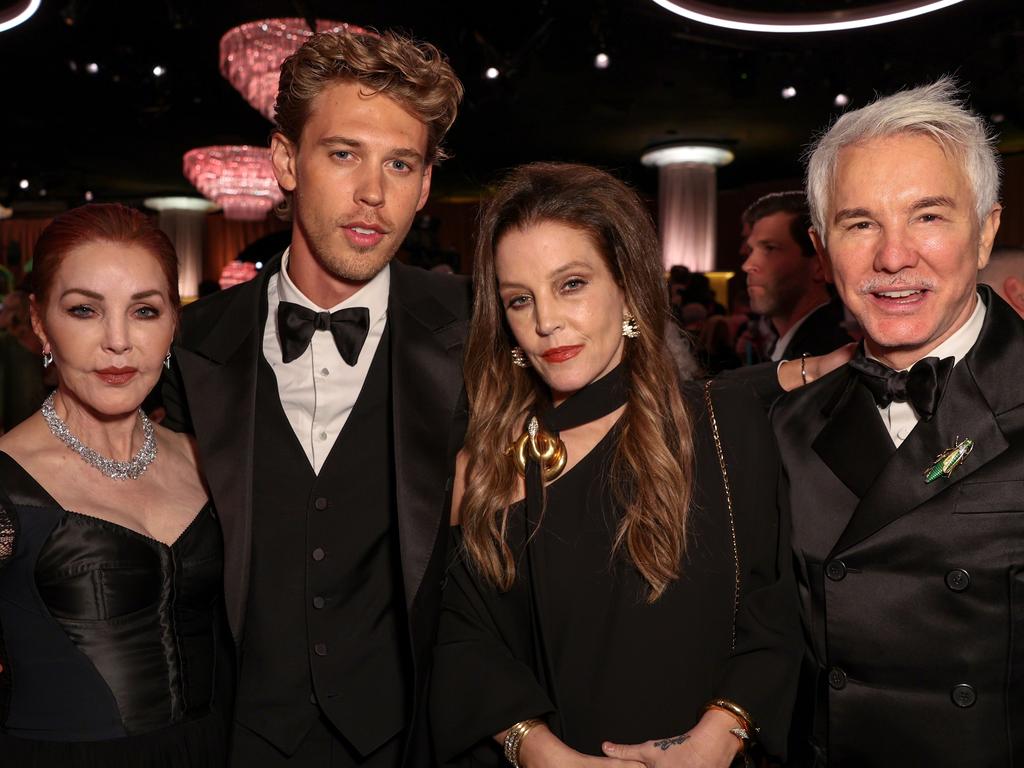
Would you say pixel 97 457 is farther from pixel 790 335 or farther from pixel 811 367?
pixel 790 335

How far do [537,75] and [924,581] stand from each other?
7628 mm

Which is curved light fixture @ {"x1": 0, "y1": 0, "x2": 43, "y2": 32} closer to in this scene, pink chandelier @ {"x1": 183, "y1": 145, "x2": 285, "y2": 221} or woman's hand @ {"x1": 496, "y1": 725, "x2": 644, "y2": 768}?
pink chandelier @ {"x1": 183, "y1": 145, "x2": 285, "y2": 221}

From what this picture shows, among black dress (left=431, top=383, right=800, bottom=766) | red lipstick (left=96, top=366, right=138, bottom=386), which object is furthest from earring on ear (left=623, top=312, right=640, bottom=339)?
red lipstick (left=96, top=366, right=138, bottom=386)

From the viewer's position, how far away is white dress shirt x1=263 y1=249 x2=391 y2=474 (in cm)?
209

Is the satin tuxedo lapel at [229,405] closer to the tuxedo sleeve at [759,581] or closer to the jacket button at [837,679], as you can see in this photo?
the tuxedo sleeve at [759,581]

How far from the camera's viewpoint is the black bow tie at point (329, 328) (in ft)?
6.93

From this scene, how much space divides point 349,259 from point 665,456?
2.74ft

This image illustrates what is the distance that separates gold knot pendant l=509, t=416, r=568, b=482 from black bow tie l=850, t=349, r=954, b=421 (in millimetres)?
618

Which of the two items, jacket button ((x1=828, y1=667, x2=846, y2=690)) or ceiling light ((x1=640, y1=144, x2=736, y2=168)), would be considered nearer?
jacket button ((x1=828, y1=667, x2=846, y2=690))

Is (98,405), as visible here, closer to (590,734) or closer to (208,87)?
(590,734)

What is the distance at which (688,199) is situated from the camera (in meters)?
12.4

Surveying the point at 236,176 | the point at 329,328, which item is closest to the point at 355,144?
the point at 329,328

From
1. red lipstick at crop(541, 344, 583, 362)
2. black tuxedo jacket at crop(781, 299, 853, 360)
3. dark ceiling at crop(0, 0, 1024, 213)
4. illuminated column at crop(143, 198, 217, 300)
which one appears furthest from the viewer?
illuminated column at crop(143, 198, 217, 300)

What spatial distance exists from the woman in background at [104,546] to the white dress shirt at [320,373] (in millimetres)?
260
